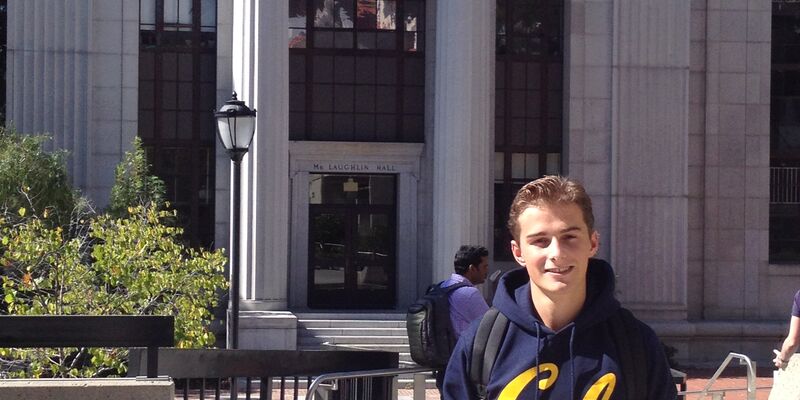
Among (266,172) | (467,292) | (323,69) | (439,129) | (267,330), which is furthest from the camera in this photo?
(323,69)

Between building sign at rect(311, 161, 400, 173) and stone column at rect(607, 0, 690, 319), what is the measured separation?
4164 millimetres

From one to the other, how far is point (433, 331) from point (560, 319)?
5.22 metres

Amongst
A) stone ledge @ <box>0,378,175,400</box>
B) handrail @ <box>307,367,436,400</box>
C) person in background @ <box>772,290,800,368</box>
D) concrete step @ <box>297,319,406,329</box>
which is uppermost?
stone ledge @ <box>0,378,175,400</box>

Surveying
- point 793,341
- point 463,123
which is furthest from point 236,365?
point 463,123

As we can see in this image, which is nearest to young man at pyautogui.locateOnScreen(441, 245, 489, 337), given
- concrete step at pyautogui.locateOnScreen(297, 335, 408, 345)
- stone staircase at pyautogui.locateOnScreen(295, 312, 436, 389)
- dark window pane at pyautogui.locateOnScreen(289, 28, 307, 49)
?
stone staircase at pyautogui.locateOnScreen(295, 312, 436, 389)

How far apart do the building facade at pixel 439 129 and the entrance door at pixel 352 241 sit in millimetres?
38

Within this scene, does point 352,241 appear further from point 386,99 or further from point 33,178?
point 33,178

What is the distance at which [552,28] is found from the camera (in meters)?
24.6

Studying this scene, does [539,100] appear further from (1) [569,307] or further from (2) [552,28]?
(1) [569,307]

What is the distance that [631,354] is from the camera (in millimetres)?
4051

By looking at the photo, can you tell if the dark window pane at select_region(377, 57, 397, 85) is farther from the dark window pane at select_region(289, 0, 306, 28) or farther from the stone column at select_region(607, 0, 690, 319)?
the stone column at select_region(607, 0, 690, 319)

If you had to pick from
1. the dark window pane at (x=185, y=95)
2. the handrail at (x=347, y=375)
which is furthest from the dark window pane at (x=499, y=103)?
the handrail at (x=347, y=375)

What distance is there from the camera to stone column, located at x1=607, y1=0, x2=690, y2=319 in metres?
23.7

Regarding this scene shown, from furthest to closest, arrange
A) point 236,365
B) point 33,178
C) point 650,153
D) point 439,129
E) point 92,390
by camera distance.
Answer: point 650,153 < point 439,129 < point 33,178 < point 236,365 < point 92,390
